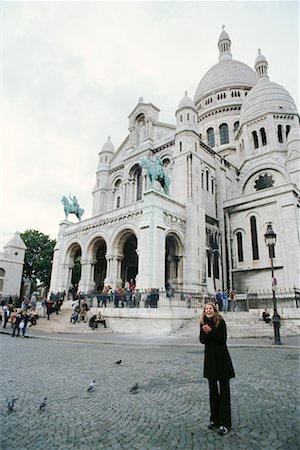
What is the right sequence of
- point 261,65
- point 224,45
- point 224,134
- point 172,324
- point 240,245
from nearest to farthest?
point 172,324
point 240,245
point 261,65
point 224,134
point 224,45

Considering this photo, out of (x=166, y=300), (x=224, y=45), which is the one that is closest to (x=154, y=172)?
(x=166, y=300)

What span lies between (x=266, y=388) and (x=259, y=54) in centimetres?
4572

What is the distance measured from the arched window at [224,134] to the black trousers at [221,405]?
1584 inches

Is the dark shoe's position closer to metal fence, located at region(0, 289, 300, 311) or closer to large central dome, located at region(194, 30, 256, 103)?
metal fence, located at region(0, 289, 300, 311)

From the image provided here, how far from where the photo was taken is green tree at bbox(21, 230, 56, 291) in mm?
42344

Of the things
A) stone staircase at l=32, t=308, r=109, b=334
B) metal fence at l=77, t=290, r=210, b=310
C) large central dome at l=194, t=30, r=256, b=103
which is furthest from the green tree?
large central dome at l=194, t=30, r=256, b=103

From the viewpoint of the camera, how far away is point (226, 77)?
1794 inches

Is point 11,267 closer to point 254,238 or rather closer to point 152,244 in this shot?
point 152,244

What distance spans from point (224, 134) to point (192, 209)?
22042 mm

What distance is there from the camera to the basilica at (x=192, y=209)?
2172cm

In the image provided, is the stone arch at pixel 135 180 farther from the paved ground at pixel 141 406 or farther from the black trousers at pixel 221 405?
the black trousers at pixel 221 405

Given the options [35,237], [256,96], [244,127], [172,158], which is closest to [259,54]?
[256,96]

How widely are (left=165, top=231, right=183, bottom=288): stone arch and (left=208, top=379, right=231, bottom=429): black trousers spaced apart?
1848 cm

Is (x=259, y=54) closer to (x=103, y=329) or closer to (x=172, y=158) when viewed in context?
(x=172, y=158)
